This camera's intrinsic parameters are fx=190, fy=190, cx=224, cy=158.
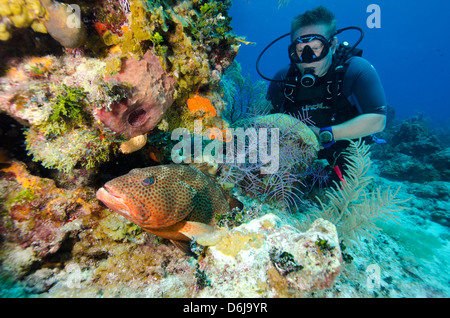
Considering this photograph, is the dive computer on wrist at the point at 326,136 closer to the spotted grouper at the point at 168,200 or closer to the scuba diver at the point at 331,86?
the scuba diver at the point at 331,86

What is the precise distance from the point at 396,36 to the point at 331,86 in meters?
126

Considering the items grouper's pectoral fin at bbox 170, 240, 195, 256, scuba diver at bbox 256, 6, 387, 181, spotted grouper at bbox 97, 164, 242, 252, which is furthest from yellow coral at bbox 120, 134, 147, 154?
scuba diver at bbox 256, 6, 387, 181

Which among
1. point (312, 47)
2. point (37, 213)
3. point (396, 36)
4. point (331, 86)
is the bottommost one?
point (37, 213)

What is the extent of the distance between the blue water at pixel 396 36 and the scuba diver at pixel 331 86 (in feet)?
220

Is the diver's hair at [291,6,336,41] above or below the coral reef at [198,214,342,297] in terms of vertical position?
above

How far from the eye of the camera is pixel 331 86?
476cm
